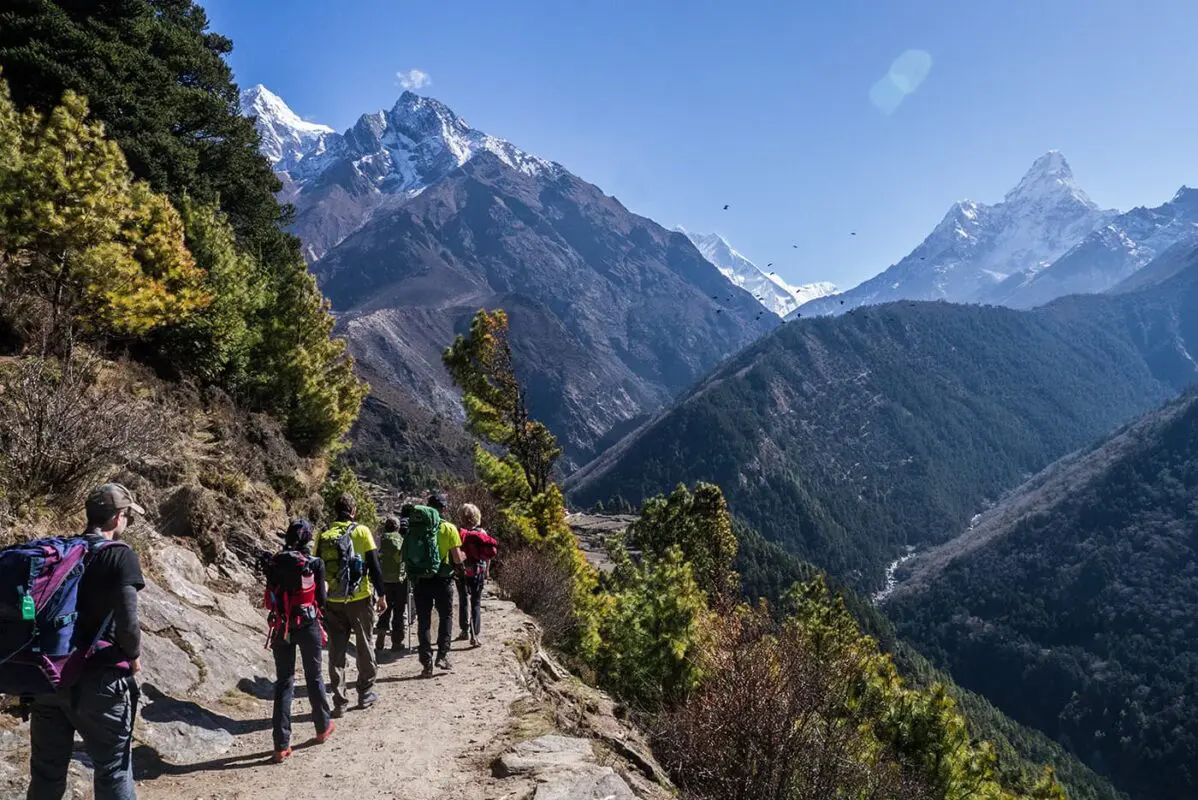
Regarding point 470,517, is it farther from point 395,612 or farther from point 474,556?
point 395,612

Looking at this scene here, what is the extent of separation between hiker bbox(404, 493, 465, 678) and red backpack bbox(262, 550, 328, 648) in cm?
308

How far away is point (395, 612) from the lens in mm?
11688

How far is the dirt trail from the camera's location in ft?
21.0

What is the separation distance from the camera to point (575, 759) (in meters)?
7.10

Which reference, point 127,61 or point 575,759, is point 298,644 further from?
point 127,61

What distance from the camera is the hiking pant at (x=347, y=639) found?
831 centimetres

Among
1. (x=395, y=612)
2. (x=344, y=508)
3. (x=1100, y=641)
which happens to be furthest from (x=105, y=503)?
(x=1100, y=641)

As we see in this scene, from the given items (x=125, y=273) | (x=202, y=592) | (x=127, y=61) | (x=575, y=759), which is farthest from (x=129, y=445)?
(x=127, y=61)

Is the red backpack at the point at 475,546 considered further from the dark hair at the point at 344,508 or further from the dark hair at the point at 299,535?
the dark hair at the point at 299,535

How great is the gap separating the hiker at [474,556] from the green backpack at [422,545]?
3.87ft

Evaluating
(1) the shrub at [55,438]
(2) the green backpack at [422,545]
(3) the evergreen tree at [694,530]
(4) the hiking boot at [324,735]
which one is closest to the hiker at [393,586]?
(2) the green backpack at [422,545]

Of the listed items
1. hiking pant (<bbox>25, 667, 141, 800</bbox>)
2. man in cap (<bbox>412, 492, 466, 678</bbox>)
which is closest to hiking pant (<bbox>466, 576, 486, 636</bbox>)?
man in cap (<bbox>412, 492, 466, 678</bbox>)

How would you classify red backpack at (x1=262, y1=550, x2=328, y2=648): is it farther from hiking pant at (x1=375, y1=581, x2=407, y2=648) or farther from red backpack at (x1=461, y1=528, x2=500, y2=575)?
hiking pant at (x1=375, y1=581, x2=407, y2=648)

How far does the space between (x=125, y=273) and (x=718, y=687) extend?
1184cm
